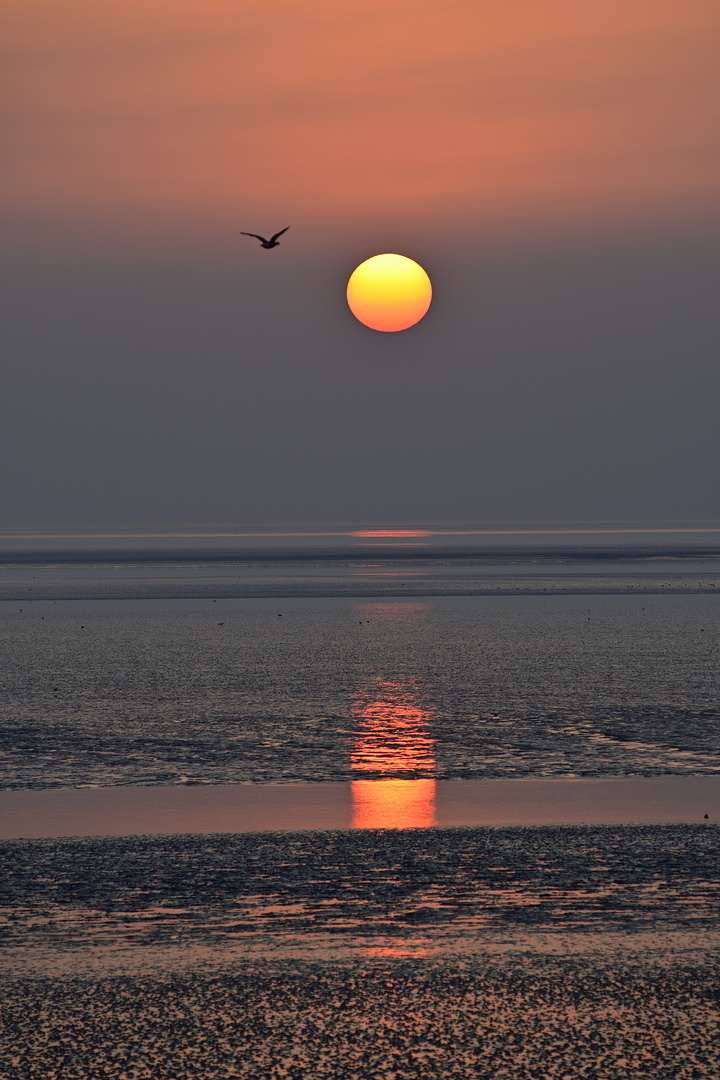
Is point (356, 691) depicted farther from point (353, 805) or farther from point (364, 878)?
point (364, 878)

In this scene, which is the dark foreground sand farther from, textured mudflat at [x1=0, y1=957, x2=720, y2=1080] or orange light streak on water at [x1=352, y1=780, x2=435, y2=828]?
orange light streak on water at [x1=352, y1=780, x2=435, y2=828]

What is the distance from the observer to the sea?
20.2 ft

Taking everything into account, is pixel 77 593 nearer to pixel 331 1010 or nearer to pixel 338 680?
pixel 338 680

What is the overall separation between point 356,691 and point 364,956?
1251 cm

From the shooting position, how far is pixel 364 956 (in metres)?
7.32

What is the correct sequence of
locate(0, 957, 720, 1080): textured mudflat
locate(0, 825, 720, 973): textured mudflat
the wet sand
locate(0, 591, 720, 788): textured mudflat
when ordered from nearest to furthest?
locate(0, 957, 720, 1080): textured mudflat
locate(0, 825, 720, 973): textured mudflat
the wet sand
locate(0, 591, 720, 788): textured mudflat

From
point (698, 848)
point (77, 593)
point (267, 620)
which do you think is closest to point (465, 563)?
point (77, 593)

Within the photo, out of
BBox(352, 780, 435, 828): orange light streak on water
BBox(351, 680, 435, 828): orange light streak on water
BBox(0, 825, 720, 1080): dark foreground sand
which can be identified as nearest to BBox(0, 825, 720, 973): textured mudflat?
BBox(0, 825, 720, 1080): dark foreground sand

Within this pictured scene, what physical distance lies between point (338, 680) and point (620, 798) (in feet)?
31.6

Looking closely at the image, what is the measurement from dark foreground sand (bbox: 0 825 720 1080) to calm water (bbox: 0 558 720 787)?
344 cm

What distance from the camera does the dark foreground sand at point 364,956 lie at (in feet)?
19.6

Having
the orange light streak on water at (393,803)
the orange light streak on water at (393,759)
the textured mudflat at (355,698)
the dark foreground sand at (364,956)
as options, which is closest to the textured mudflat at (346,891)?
the dark foreground sand at (364,956)

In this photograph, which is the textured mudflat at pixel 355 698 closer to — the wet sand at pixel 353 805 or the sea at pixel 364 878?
the sea at pixel 364 878

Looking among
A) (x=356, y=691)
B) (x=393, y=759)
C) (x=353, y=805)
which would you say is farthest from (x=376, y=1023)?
(x=356, y=691)
